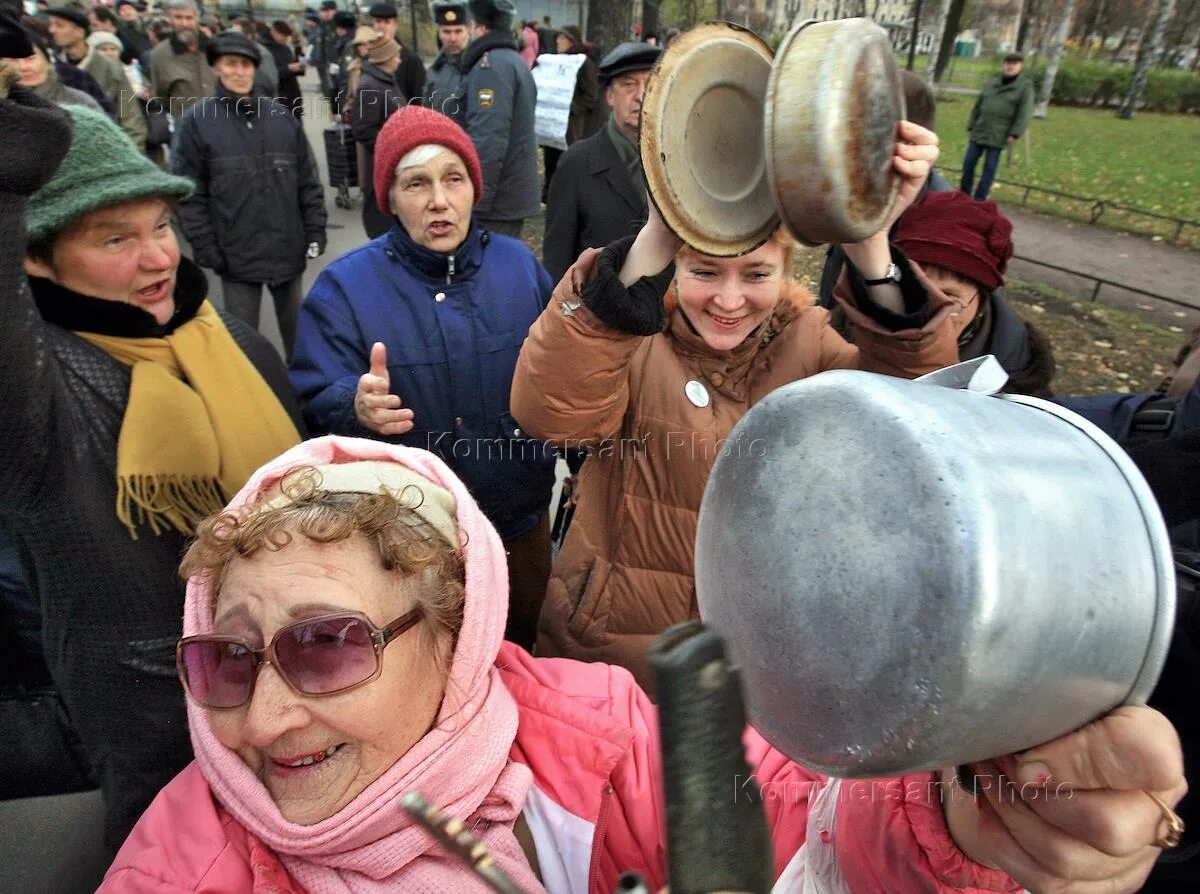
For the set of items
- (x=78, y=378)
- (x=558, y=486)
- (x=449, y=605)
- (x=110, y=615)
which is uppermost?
(x=78, y=378)

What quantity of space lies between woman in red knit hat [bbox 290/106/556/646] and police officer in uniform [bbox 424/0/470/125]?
3296 millimetres

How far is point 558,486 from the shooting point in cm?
481

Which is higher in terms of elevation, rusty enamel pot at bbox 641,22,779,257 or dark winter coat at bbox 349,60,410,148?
rusty enamel pot at bbox 641,22,779,257

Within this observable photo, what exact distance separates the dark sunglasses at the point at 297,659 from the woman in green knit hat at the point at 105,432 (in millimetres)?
600

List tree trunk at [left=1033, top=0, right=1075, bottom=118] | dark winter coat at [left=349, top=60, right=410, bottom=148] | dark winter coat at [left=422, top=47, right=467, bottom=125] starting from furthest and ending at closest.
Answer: tree trunk at [left=1033, top=0, right=1075, bottom=118], dark winter coat at [left=349, top=60, right=410, bottom=148], dark winter coat at [left=422, top=47, right=467, bottom=125]

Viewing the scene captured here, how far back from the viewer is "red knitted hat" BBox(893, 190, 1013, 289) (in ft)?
8.36

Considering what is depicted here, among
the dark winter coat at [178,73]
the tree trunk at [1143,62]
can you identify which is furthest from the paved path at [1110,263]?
the tree trunk at [1143,62]

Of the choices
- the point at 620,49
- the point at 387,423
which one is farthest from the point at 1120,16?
the point at 387,423

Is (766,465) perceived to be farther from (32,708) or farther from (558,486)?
(558,486)

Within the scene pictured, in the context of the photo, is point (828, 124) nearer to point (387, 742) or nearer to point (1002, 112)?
point (387, 742)

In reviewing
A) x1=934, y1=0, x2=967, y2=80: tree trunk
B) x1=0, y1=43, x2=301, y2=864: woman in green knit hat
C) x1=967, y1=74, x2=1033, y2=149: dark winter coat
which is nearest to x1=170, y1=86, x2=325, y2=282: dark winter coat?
x1=0, y1=43, x2=301, y2=864: woman in green knit hat

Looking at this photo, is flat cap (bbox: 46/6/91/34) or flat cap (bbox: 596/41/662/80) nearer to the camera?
flat cap (bbox: 596/41/662/80)

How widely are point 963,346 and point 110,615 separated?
2.62 metres

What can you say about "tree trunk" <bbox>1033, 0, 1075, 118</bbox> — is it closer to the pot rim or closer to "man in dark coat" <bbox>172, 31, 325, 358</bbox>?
"man in dark coat" <bbox>172, 31, 325, 358</bbox>
